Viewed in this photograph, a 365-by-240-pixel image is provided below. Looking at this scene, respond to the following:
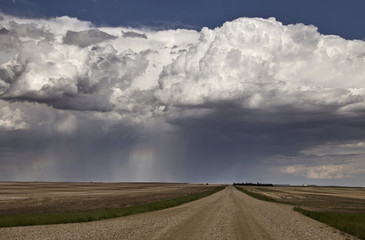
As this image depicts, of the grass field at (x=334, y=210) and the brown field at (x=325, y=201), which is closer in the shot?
the grass field at (x=334, y=210)

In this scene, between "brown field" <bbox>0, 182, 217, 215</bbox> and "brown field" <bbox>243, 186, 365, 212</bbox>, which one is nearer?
"brown field" <bbox>0, 182, 217, 215</bbox>

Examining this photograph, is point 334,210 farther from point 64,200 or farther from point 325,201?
point 64,200

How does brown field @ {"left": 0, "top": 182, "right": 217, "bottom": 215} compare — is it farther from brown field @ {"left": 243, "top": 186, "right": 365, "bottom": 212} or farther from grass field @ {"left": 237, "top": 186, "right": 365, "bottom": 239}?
brown field @ {"left": 243, "top": 186, "right": 365, "bottom": 212}

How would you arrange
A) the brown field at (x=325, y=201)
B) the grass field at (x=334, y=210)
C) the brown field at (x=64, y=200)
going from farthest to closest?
1. the brown field at (x=325, y=201)
2. the brown field at (x=64, y=200)
3. the grass field at (x=334, y=210)

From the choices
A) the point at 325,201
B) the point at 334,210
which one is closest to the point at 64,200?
the point at 334,210

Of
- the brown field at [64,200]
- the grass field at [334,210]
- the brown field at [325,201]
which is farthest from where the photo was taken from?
the brown field at [325,201]

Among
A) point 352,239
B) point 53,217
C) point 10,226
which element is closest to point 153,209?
point 53,217

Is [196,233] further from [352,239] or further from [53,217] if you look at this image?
[53,217]

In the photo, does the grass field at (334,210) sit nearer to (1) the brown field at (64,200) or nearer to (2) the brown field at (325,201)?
(2) the brown field at (325,201)

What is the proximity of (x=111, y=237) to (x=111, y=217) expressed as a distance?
46.7 ft

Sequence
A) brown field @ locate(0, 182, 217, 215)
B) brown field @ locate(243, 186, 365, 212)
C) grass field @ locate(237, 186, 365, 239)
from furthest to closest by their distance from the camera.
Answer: brown field @ locate(243, 186, 365, 212) < brown field @ locate(0, 182, 217, 215) < grass field @ locate(237, 186, 365, 239)

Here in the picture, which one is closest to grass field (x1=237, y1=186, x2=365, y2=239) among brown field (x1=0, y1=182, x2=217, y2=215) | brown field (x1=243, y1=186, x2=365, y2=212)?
brown field (x1=243, y1=186, x2=365, y2=212)

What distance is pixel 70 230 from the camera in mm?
27797

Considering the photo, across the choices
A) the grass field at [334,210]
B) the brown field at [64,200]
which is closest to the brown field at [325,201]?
the grass field at [334,210]
